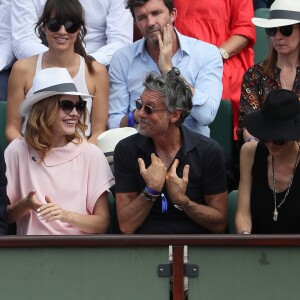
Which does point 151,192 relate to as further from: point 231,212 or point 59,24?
point 59,24

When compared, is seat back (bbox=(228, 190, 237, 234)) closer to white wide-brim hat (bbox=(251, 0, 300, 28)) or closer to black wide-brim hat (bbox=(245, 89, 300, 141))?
black wide-brim hat (bbox=(245, 89, 300, 141))

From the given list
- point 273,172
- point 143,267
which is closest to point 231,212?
point 273,172

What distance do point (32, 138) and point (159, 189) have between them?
2.62ft

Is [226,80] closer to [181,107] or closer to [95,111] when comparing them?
[95,111]

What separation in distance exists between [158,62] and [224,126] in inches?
23.5

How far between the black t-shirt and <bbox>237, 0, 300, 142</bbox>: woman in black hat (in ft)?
2.36

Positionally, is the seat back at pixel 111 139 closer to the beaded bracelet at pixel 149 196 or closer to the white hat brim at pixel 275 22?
the beaded bracelet at pixel 149 196

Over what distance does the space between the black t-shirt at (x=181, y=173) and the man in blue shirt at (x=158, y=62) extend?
2.43 ft

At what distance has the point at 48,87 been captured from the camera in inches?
230

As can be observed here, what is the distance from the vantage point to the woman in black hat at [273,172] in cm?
542

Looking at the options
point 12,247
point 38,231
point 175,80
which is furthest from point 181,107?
point 12,247

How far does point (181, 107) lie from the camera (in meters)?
5.66

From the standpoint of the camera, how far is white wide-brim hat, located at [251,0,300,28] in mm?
6336

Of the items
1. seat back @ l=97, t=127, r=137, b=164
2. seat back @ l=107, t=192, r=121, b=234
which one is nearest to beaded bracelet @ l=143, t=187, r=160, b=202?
seat back @ l=107, t=192, r=121, b=234
